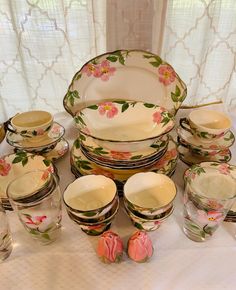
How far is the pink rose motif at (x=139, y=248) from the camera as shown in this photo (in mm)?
462

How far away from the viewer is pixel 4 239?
19.5 inches

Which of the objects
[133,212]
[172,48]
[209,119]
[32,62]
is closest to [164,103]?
[209,119]

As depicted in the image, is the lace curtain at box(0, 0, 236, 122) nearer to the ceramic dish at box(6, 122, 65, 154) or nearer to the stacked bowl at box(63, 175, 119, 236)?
the ceramic dish at box(6, 122, 65, 154)

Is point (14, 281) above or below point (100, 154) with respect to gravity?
below

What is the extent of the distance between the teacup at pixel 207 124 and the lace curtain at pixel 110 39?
30cm

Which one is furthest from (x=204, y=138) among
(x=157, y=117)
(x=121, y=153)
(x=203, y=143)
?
(x=121, y=153)

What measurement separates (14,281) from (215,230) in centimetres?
36

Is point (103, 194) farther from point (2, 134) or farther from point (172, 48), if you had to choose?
point (172, 48)

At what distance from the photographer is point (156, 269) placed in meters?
0.47

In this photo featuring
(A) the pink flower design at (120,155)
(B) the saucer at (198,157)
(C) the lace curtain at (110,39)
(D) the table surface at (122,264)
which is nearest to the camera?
(D) the table surface at (122,264)

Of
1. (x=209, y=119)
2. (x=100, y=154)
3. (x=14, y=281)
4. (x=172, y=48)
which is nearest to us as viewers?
(x=14, y=281)

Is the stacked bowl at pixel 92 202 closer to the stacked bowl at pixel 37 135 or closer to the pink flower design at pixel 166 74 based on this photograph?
the stacked bowl at pixel 37 135

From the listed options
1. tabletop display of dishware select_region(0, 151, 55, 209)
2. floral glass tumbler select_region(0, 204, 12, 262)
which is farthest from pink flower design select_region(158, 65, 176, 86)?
floral glass tumbler select_region(0, 204, 12, 262)

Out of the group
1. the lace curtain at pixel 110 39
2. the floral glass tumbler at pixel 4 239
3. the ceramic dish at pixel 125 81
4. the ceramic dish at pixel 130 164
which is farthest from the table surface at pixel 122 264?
the lace curtain at pixel 110 39
